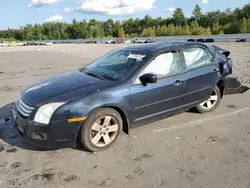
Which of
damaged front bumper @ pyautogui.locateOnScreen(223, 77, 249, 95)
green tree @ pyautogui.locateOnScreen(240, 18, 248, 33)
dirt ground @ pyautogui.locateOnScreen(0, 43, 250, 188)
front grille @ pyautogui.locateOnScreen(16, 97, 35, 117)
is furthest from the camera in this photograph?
green tree @ pyautogui.locateOnScreen(240, 18, 248, 33)

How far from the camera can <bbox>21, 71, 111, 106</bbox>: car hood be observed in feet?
11.9

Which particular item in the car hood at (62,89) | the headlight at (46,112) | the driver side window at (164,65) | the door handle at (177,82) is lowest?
the headlight at (46,112)

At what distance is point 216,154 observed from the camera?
3746 mm

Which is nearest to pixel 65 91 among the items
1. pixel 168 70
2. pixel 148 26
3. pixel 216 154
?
pixel 168 70

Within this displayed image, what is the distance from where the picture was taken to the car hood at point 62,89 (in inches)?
143

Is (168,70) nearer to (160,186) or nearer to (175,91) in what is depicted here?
(175,91)

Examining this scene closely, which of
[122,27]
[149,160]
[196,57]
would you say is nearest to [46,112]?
[149,160]

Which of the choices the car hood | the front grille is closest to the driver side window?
the car hood

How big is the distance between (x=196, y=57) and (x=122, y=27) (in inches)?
5119

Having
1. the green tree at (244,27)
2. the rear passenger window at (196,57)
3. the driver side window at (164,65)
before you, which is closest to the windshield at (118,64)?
the driver side window at (164,65)

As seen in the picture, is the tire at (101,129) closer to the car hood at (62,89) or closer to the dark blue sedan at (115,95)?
the dark blue sedan at (115,95)

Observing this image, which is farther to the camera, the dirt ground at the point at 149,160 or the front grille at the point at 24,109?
the front grille at the point at 24,109

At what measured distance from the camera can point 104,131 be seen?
3857 mm

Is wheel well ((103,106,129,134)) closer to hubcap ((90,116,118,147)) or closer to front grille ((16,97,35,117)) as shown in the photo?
hubcap ((90,116,118,147))
